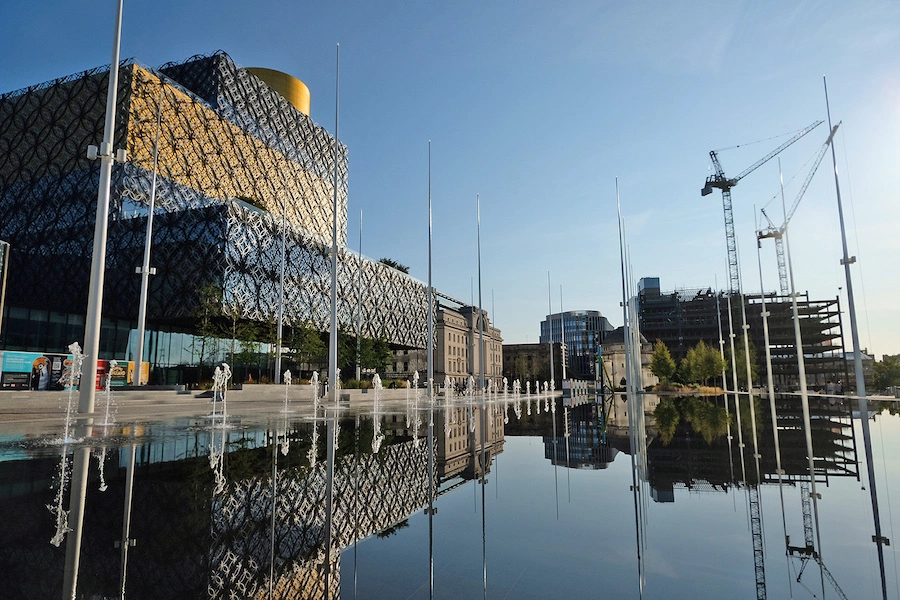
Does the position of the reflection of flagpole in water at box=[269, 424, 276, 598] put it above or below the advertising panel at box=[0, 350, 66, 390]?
below

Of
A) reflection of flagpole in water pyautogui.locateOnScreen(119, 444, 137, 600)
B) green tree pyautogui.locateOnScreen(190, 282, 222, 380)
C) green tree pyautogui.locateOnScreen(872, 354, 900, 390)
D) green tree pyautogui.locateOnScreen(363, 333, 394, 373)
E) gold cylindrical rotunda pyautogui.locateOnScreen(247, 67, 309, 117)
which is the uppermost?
gold cylindrical rotunda pyautogui.locateOnScreen(247, 67, 309, 117)

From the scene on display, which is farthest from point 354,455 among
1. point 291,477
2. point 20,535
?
point 20,535

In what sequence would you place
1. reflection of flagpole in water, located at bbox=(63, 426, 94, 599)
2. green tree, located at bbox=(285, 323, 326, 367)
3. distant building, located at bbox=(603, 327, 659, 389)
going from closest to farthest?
reflection of flagpole in water, located at bbox=(63, 426, 94, 599), green tree, located at bbox=(285, 323, 326, 367), distant building, located at bbox=(603, 327, 659, 389)

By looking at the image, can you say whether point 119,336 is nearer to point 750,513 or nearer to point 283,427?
point 283,427

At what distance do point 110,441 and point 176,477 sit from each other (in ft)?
18.3

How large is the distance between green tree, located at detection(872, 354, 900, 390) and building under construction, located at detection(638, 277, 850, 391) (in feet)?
64.9

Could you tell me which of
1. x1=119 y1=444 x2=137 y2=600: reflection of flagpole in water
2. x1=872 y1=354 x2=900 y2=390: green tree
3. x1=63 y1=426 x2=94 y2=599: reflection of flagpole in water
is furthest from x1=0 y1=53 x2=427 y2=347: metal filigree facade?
x1=872 y1=354 x2=900 y2=390: green tree

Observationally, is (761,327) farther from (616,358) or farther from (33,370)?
(33,370)

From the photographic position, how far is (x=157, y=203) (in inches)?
1811

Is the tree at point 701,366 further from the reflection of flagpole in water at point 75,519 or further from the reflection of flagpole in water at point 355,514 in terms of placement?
the reflection of flagpole in water at point 75,519

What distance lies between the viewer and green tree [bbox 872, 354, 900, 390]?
2714 inches

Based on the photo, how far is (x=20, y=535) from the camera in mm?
4512

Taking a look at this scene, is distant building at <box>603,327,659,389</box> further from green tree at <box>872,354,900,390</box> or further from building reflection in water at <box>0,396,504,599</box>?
building reflection in water at <box>0,396,504,599</box>

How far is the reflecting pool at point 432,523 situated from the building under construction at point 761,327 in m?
102
